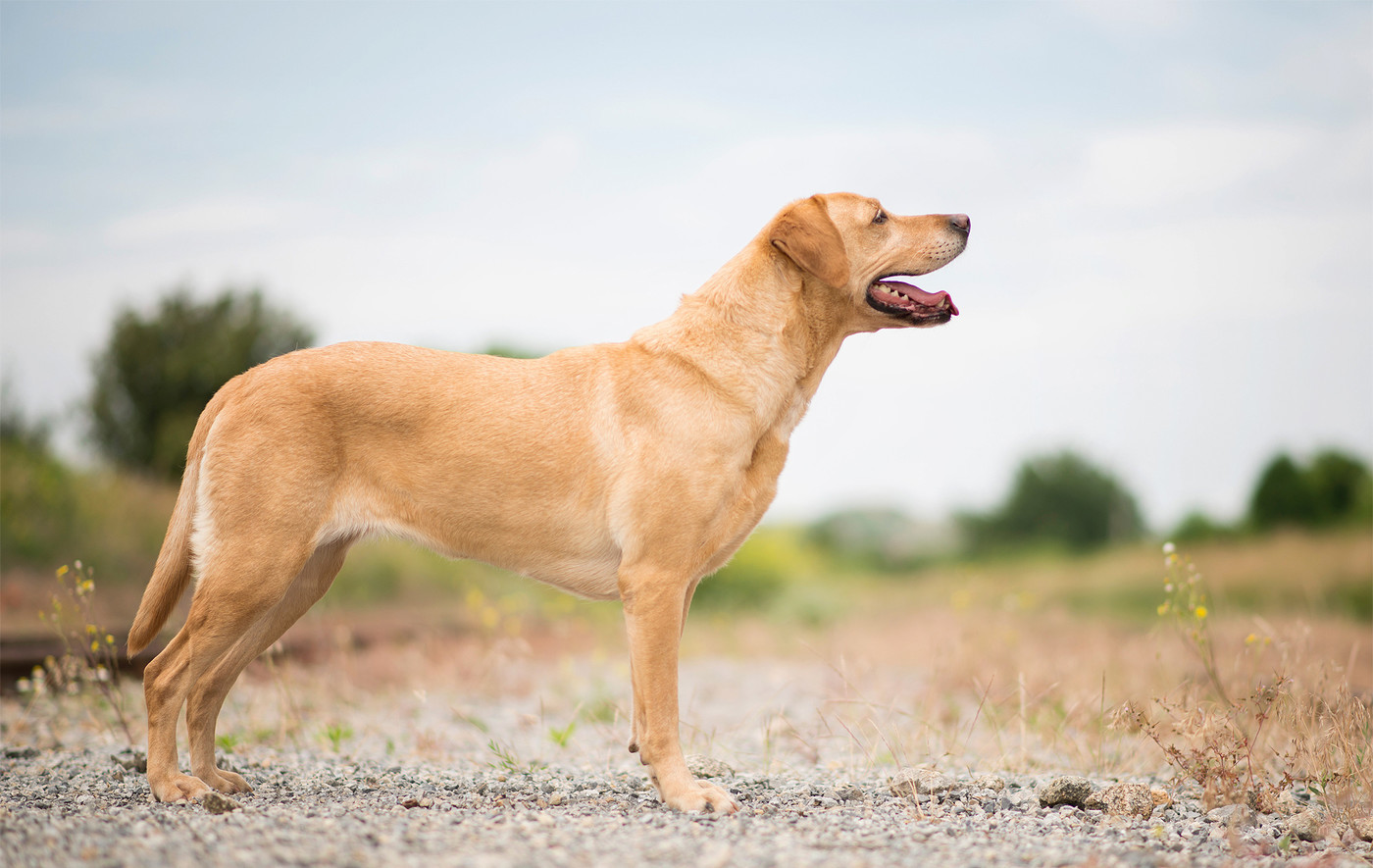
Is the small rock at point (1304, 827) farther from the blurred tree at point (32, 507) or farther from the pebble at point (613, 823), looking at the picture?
the blurred tree at point (32, 507)

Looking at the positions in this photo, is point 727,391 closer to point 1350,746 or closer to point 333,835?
point 333,835

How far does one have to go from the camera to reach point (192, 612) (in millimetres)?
4117

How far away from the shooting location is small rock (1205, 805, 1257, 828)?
3980 millimetres

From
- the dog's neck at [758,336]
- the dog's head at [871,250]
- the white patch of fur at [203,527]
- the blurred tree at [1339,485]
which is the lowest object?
the blurred tree at [1339,485]

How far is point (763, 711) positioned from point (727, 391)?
3.94 m

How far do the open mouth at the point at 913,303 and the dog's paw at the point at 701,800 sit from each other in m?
2.30

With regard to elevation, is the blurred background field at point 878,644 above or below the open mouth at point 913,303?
below

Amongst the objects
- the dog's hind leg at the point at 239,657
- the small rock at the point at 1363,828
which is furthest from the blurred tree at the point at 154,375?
the small rock at the point at 1363,828

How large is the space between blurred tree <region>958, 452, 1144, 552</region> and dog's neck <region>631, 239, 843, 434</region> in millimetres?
14573

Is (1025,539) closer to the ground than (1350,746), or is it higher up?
closer to the ground

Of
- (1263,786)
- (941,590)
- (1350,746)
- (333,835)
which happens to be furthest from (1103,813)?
(941,590)

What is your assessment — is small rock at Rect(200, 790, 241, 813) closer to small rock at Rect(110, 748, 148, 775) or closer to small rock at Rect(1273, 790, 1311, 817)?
small rock at Rect(110, 748, 148, 775)

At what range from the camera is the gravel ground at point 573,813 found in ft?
10.2

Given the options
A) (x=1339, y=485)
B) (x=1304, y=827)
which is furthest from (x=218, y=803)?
(x=1339, y=485)
